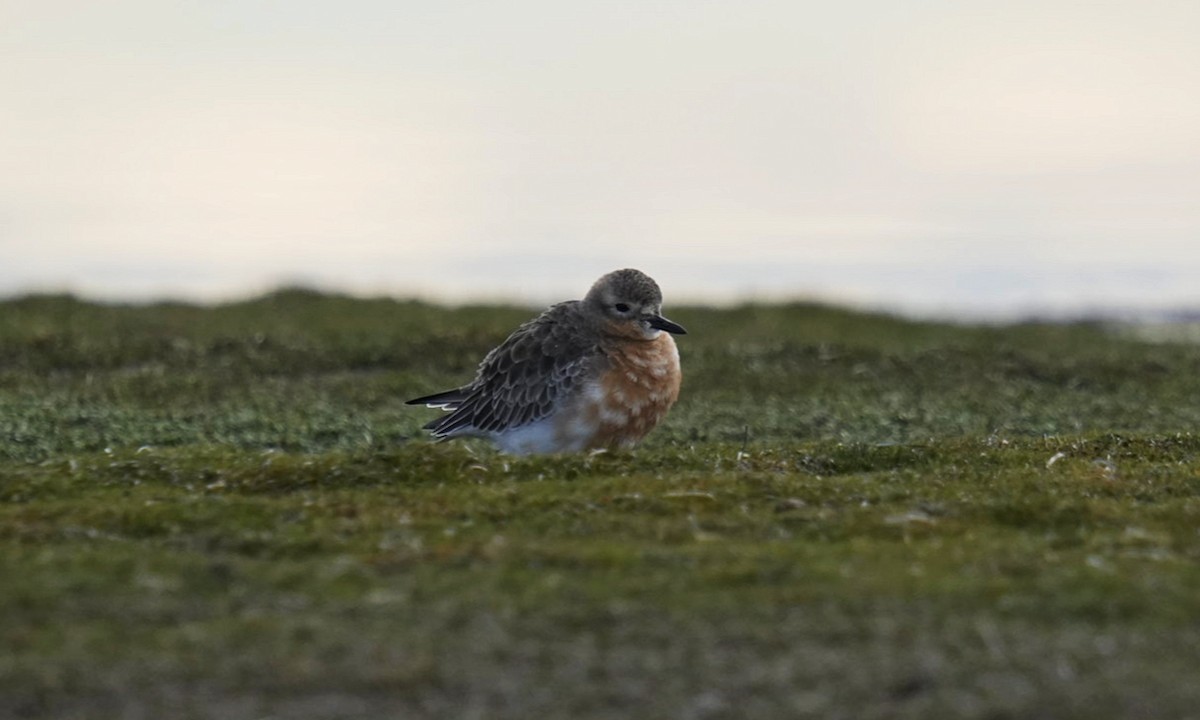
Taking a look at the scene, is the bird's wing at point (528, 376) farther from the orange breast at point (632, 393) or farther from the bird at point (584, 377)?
the orange breast at point (632, 393)

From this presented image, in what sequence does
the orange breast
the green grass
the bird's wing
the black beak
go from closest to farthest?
the green grass → the orange breast → the bird's wing → the black beak

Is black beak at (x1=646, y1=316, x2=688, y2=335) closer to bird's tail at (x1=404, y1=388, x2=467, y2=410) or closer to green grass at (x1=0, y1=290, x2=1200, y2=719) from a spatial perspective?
green grass at (x1=0, y1=290, x2=1200, y2=719)

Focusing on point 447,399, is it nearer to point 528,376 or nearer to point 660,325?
point 528,376

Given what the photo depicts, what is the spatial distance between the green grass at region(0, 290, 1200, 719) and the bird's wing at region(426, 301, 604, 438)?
1139 mm

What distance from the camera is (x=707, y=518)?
40.8 feet

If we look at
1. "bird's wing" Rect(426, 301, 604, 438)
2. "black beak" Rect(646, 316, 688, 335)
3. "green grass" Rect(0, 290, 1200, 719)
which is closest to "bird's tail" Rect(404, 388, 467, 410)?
"bird's wing" Rect(426, 301, 604, 438)

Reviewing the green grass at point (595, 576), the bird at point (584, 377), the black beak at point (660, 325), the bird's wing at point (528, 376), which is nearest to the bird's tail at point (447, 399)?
the bird's wing at point (528, 376)

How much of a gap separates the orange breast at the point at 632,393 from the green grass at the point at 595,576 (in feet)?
2.50

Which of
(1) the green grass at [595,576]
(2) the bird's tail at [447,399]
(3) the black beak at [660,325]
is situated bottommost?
(1) the green grass at [595,576]

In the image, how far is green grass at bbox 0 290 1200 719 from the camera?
897 cm

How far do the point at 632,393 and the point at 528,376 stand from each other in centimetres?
114

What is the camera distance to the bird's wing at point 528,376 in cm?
1620

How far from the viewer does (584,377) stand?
15969 millimetres

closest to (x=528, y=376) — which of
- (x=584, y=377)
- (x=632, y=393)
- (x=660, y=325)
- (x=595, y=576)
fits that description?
(x=584, y=377)
